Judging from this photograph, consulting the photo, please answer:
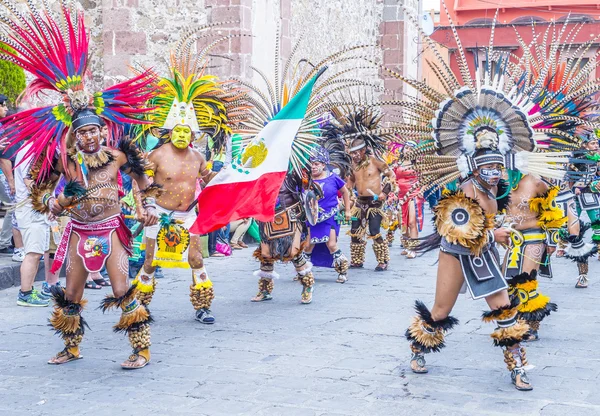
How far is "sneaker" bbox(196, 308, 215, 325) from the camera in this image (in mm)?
8680

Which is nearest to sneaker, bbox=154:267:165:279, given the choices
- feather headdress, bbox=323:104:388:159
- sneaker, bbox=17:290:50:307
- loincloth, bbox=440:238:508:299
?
sneaker, bbox=17:290:50:307

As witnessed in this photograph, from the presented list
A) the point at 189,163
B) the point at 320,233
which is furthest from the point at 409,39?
the point at 189,163

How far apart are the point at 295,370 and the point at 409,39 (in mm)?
19401

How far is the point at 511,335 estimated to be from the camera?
642 centimetres

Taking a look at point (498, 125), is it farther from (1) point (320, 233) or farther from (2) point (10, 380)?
(1) point (320, 233)

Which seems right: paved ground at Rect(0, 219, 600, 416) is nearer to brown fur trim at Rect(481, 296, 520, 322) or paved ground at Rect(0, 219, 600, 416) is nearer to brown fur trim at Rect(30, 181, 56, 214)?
brown fur trim at Rect(481, 296, 520, 322)

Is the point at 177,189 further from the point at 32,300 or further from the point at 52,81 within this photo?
the point at 32,300

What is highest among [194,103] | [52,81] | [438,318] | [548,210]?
[52,81]

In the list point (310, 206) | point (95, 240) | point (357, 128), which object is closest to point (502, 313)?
point (95, 240)

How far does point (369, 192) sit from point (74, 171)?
19.7ft

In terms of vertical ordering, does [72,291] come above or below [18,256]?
above

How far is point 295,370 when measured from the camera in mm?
6887

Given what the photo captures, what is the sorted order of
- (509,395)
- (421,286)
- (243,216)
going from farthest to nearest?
(421,286) < (243,216) < (509,395)

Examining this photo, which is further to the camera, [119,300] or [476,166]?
[119,300]
